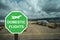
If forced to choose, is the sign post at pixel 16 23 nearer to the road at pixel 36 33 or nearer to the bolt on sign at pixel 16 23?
the bolt on sign at pixel 16 23

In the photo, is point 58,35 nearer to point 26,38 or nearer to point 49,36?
point 49,36

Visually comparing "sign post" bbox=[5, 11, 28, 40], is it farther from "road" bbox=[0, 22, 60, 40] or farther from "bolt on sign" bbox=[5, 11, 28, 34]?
"road" bbox=[0, 22, 60, 40]

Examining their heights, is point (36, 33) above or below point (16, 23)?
below

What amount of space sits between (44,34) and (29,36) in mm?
304

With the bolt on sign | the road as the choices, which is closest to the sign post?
the bolt on sign

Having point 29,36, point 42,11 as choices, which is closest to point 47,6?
point 42,11

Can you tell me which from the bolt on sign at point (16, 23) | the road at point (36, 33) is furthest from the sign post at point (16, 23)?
the road at point (36, 33)

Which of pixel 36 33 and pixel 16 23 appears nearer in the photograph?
pixel 16 23

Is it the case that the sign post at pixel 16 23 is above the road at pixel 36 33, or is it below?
above

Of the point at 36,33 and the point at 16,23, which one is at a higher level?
the point at 16,23

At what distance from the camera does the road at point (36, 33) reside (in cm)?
392

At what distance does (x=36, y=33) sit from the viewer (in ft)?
13.1

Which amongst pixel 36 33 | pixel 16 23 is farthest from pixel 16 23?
pixel 36 33

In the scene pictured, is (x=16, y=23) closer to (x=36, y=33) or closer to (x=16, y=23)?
(x=16, y=23)
